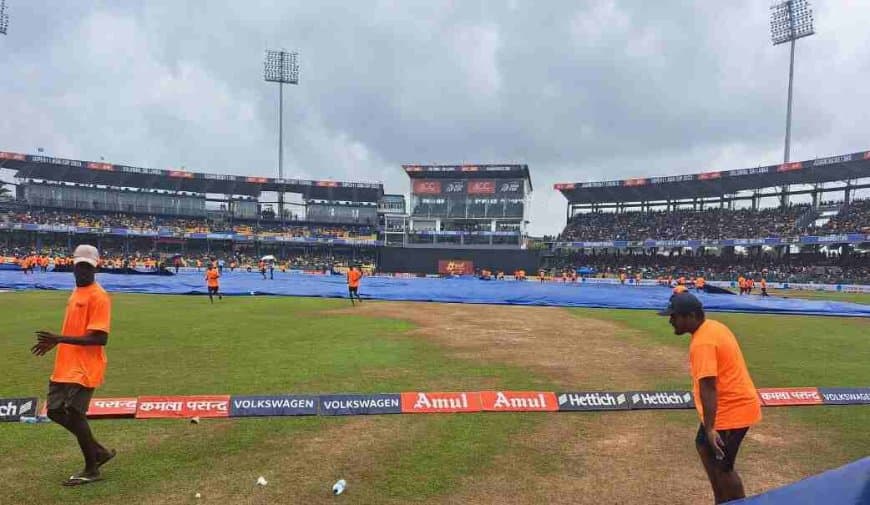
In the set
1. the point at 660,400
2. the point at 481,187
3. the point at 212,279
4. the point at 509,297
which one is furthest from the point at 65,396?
the point at 481,187

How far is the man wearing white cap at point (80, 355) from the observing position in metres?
4.69

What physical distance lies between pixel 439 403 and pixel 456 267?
57378 millimetres

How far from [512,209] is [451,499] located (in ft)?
219

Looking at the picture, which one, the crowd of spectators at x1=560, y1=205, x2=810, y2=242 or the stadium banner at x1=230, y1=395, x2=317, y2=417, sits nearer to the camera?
the stadium banner at x1=230, y1=395, x2=317, y2=417

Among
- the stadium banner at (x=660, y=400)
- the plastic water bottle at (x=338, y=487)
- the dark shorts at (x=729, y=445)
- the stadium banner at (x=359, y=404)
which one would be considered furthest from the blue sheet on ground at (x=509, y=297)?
the dark shorts at (x=729, y=445)

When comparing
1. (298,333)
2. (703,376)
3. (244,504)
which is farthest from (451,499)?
(298,333)

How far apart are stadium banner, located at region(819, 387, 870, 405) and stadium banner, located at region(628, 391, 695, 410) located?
2.24 meters

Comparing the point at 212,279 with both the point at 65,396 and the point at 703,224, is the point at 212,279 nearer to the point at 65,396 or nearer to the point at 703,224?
the point at 65,396

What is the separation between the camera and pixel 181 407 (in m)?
7.16

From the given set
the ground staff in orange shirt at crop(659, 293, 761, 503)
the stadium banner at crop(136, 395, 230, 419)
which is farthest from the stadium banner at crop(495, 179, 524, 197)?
the ground staff in orange shirt at crop(659, 293, 761, 503)

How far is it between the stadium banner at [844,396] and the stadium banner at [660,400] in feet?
7.37

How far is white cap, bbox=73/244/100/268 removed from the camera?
189 inches

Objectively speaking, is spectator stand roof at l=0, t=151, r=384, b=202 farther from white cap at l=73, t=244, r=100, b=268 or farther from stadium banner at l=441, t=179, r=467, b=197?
white cap at l=73, t=244, r=100, b=268

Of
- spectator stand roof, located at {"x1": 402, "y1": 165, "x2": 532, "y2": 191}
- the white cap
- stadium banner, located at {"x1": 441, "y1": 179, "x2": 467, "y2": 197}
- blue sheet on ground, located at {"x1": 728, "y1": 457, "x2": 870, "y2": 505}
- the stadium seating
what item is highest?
spectator stand roof, located at {"x1": 402, "y1": 165, "x2": 532, "y2": 191}
